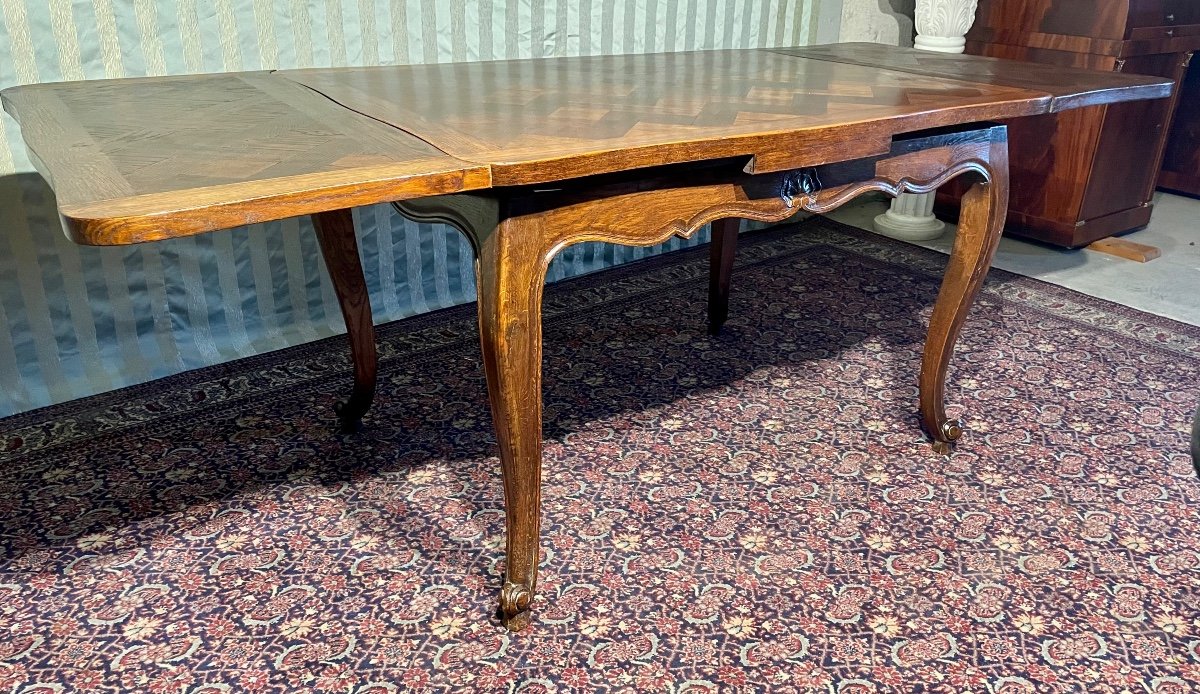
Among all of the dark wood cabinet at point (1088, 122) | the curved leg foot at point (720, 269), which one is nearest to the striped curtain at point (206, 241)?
the curved leg foot at point (720, 269)

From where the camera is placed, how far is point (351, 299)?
1817 millimetres

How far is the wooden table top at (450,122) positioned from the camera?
980 millimetres

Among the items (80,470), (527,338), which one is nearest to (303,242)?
(80,470)

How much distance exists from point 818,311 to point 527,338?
1.61 meters

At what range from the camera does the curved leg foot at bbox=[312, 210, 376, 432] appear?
1722 millimetres

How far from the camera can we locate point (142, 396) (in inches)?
85.1

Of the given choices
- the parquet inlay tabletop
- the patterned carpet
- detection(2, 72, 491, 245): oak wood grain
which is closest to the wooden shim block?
the patterned carpet

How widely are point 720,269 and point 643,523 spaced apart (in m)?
0.92

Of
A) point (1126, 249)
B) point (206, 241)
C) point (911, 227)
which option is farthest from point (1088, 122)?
point (206, 241)

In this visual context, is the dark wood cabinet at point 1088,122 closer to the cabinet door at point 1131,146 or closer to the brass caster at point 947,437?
the cabinet door at point 1131,146

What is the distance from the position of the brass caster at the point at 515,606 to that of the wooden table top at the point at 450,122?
0.65 m

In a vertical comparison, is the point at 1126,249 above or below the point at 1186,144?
below

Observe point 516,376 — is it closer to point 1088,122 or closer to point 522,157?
point 522,157

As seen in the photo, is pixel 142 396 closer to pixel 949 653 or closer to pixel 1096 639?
pixel 949 653
